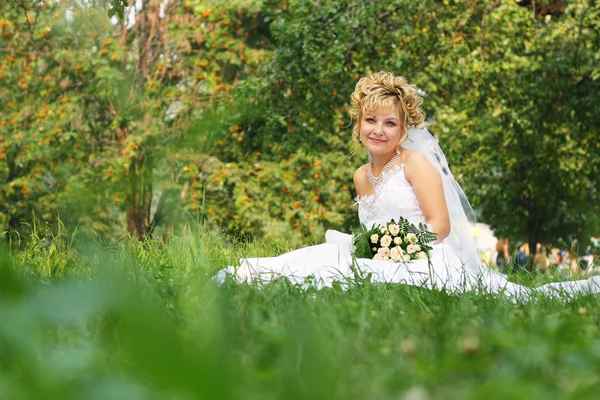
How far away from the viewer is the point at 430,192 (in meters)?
4.90

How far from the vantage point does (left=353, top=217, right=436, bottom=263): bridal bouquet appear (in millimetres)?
4434

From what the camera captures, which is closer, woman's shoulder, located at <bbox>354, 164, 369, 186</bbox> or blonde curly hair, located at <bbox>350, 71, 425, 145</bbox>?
blonde curly hair, located at <bbox>350, 71, 425, 145</bbox>

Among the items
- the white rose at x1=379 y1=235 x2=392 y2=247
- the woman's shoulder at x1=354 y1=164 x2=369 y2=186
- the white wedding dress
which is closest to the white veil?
the white wedding dress

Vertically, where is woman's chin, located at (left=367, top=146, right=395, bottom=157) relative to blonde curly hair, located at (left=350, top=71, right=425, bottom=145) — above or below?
below

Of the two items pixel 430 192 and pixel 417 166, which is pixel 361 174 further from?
pixel 430 192

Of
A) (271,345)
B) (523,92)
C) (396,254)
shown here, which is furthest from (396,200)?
(523,92)

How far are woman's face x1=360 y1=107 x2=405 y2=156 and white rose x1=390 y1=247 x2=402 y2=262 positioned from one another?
0.93 m

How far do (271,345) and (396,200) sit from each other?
3428 mm

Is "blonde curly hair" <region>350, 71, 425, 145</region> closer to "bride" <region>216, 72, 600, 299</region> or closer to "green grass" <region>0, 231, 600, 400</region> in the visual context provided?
"bride" <region>216, 72, 600, 299</region>

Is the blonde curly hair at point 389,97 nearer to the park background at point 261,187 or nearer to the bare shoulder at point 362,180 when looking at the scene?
the bare shoulder at point 362,180

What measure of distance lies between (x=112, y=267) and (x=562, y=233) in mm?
15262

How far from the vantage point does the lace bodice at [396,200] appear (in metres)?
5.00

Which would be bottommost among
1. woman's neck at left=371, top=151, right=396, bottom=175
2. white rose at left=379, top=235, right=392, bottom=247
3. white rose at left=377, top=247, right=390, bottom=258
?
white rose at left=377, top=247, right=390, bottom=258

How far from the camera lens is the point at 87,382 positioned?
0.73 m
